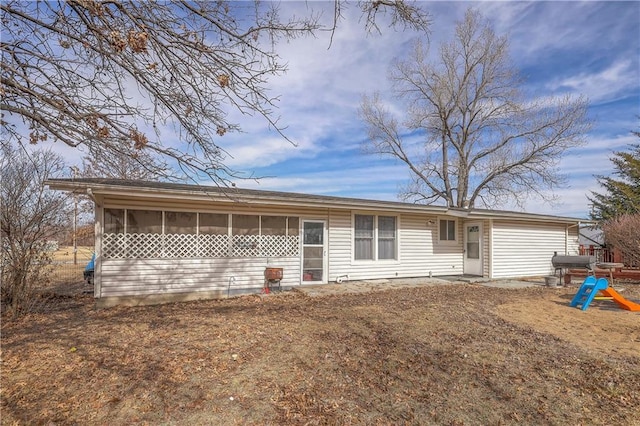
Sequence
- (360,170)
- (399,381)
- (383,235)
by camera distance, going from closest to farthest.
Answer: (399,381) < (383,235) < (360,170)

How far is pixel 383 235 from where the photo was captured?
11.8m

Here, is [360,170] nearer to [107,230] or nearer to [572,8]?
[572,8]

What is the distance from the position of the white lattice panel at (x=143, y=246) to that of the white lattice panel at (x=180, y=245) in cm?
16

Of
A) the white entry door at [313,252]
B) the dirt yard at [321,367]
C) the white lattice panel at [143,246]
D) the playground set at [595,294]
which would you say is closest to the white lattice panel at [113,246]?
the white lattice panel at [143,246]

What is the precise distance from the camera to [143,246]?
8273 millimetres

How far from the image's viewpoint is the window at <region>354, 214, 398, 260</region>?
37.6 ft

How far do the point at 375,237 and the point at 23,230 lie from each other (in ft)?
29.0

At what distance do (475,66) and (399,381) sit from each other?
74.1ft

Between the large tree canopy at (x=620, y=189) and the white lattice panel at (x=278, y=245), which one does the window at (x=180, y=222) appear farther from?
the large tree canopy at (x=620, y=189)

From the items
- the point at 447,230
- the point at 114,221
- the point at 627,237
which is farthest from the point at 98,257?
the point at 627,237

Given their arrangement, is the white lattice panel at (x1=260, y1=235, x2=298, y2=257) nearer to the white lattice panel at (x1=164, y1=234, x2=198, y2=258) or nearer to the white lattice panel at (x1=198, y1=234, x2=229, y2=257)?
the white lattice panel at (x1=198, y1=234, x2=229, y2=257)

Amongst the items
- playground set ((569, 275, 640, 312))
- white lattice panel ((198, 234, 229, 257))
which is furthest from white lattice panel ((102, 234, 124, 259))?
playground set ((569, 275, 640, 312))

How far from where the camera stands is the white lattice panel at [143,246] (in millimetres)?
8141

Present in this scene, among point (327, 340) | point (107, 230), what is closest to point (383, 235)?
point (327, 340)
